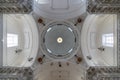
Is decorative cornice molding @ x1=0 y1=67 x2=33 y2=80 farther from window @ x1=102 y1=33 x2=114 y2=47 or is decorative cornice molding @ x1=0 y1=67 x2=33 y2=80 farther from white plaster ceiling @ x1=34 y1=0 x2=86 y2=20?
window @ x1=102 y1=33 x2=114 y2=47

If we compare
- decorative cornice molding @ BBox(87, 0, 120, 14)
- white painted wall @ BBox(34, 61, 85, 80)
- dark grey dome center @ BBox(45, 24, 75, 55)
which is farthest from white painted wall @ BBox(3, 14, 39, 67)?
decorative cornice molding @ BBox(87, 0, 120, 14)

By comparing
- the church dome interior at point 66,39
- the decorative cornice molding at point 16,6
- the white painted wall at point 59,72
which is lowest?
the white painted wall at point 59,72

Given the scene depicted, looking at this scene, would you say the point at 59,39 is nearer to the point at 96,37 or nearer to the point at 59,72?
the point at 59,72

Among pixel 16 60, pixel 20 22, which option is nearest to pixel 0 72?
pixel 16 60

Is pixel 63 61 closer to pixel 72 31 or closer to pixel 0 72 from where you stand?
pixel 72 31

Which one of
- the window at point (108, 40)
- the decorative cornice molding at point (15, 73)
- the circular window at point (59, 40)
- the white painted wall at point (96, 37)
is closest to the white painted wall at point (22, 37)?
the circular window at point (59, 40)

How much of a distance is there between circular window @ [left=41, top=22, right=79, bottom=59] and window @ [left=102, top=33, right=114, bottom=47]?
13.3ft

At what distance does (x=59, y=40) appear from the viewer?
31.8 metres

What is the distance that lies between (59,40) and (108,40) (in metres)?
9.07

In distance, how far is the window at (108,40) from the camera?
76.8ft

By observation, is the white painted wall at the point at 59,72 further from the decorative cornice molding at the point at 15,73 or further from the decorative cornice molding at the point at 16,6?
the decorative cornice molding at the point at 16,6

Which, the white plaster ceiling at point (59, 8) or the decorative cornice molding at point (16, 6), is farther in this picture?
the white plaster ceiling at point (59, 8)

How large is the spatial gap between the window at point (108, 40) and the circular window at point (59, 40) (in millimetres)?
4063

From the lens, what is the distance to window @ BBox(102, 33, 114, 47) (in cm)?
2342
